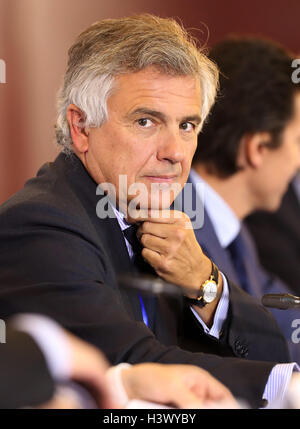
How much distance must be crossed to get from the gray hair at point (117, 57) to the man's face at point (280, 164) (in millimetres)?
919

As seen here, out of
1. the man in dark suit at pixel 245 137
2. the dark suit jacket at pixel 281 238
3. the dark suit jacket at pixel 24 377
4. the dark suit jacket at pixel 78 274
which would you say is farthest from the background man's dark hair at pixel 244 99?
the dark suit jacket at pixel 24 377

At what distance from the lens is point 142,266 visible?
144 centimetres

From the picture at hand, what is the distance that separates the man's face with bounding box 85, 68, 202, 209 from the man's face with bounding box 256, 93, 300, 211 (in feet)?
3.09

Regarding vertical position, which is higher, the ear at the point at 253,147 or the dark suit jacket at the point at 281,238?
the ear at the point at 253,147

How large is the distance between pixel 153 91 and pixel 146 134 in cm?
8

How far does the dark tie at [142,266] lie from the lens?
139 centimetres

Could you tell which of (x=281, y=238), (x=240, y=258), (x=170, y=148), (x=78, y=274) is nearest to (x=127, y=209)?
(x=170, y=148)

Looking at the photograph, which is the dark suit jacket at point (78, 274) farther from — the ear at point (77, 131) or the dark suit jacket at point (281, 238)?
the dark suit jacket at point (281, 238)

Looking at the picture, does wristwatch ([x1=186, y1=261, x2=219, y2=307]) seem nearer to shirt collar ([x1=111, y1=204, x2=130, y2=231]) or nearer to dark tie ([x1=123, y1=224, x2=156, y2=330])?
dark tie ([x1=123, y1=224, x2=156, y2=330])

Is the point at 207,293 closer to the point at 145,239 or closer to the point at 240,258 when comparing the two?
the point at 145,239

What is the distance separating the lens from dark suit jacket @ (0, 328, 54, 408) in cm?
75

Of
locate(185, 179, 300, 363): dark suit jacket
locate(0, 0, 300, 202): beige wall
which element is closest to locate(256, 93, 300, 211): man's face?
locate(185, 179, 300, 363): dark suit jacket

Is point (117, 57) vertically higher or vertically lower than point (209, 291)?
higher

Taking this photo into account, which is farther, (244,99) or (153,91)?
(244,99)
